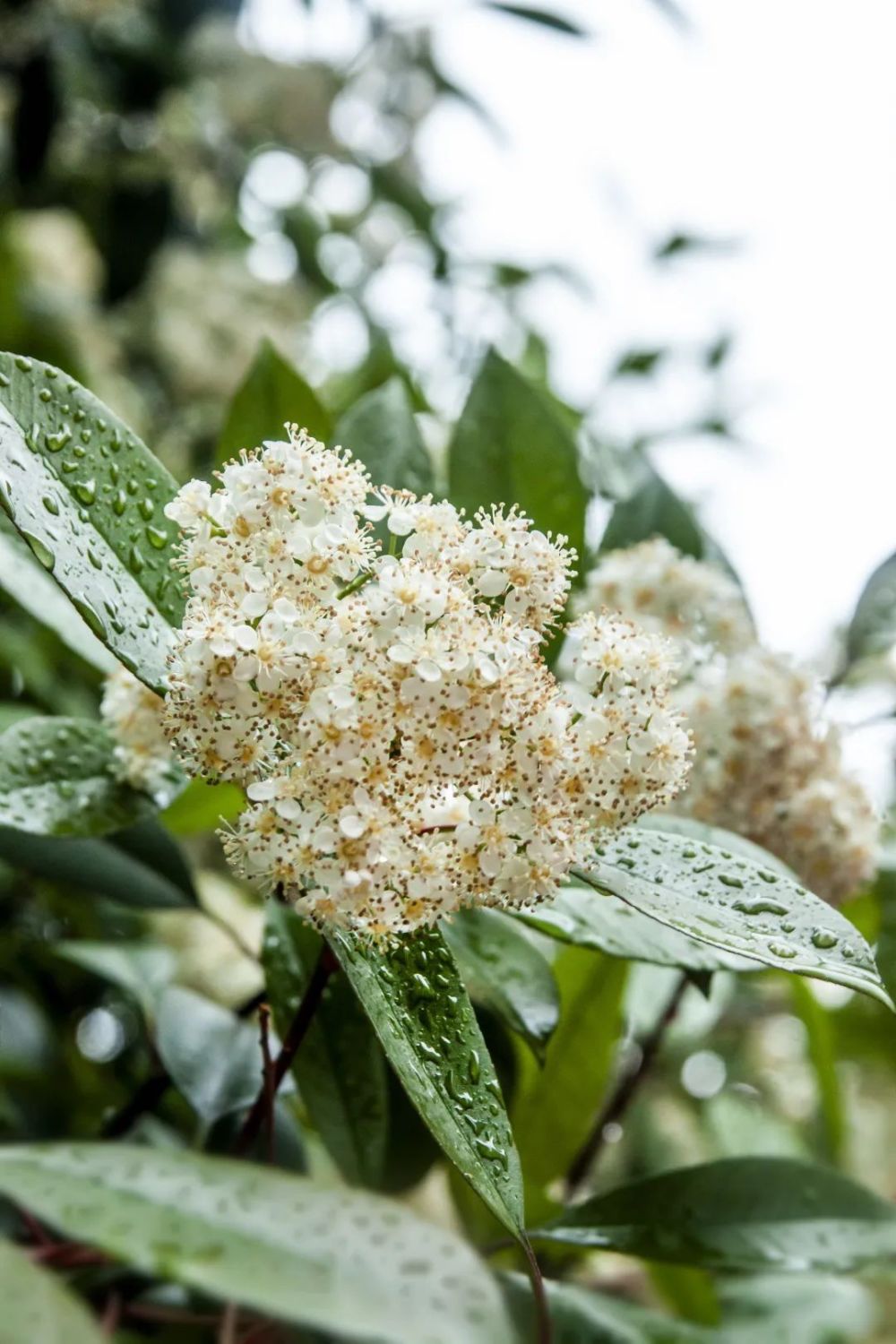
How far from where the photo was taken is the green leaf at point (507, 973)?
60 cm

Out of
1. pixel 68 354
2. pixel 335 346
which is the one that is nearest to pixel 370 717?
pixel 68 354

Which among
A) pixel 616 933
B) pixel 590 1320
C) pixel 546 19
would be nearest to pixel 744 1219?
pixel 590 1320

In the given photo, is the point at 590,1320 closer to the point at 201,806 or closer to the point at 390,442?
the point at 201,806

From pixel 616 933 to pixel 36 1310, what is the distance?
1.16 ft

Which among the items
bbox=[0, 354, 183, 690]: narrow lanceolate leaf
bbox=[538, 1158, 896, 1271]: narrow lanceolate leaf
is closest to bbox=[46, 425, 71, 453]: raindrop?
bbox=[0, 354, 183, 690]: narrow lanceolate leaf

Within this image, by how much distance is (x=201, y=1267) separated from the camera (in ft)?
0.99

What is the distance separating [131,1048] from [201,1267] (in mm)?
860

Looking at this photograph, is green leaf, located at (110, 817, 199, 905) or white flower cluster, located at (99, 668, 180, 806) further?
green leaf, located at (110, 817, 199, 905)

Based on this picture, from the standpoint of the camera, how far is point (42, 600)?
688 mm

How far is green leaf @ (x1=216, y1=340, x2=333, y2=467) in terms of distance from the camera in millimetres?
772

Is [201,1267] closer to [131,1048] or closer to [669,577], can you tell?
[669,577]

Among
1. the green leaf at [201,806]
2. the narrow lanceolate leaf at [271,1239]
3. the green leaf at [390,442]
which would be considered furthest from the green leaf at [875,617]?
the narrow lanceolate leaf at [271,1239]

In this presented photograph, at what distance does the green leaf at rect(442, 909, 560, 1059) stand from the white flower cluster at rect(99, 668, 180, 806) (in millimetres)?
169

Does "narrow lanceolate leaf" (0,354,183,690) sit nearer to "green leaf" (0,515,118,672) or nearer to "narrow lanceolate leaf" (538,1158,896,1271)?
"green leaf" (0,515,118,672)
